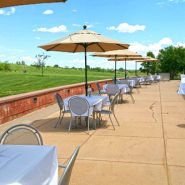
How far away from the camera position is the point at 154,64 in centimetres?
5225

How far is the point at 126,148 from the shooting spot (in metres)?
6.68

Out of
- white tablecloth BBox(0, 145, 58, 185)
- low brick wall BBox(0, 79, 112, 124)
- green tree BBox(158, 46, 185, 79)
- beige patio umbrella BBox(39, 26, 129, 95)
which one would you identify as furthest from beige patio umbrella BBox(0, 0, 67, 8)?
green tree BBox(158, 46, 185, 79)

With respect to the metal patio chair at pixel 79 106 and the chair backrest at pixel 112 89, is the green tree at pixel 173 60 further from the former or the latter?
the metal patio chair at pixel 79 106

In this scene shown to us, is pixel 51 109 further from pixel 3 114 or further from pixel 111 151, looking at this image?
pixel 111 151

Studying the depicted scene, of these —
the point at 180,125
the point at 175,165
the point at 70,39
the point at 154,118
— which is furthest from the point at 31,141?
the point at 154,118

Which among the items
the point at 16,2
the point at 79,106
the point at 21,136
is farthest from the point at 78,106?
the point at 16,2

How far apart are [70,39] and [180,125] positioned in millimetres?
3538

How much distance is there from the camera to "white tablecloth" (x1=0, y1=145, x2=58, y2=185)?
8.70ft

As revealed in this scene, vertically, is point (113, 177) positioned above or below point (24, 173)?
below

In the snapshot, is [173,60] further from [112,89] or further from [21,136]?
[21,136]

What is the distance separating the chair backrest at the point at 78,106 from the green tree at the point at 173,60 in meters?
41.4

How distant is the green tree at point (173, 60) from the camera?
48.2 metres

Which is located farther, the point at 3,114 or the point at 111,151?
the point at 3,114

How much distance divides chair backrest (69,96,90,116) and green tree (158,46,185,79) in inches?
1629
